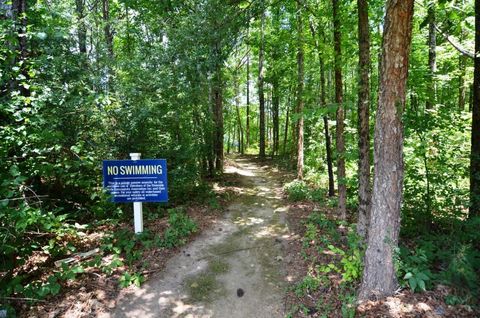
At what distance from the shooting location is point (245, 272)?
4.98m

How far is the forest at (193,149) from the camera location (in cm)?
344

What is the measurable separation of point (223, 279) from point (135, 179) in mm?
2721

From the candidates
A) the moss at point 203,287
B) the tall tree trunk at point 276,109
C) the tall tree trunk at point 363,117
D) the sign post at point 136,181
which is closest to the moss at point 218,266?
the moss at point 203,287

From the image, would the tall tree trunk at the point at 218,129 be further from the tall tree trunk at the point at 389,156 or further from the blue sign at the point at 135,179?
the tall tree trunk at the point at 389,156

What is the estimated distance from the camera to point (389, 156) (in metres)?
3.39

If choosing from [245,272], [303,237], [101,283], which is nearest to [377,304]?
[245,272]

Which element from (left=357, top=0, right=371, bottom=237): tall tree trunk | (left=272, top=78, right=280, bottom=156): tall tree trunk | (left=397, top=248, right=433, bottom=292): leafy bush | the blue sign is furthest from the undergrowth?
(left=272, top=78, right=280, bottom=156): tall tree trunk

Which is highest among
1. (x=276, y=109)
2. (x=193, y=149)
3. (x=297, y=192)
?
(x=276, y=109)

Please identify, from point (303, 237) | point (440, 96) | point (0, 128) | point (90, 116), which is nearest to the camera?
point (0, 128)

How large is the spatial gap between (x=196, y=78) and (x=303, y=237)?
17.3ft

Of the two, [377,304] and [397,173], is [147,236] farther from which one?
[397,173]

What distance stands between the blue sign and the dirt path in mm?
1431

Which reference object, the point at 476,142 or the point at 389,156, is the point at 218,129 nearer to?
the point at 476,142

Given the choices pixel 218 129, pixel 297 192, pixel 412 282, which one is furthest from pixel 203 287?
pixel 218 129
